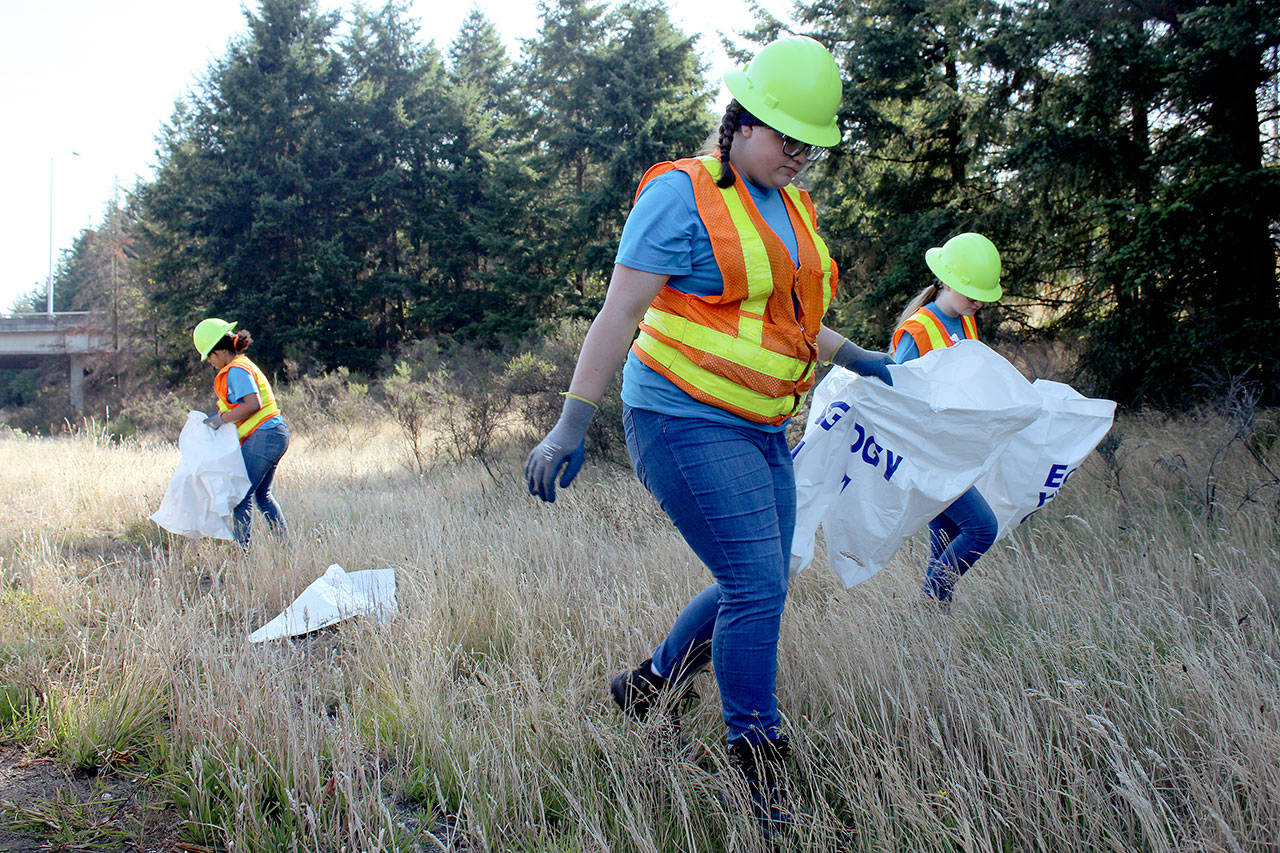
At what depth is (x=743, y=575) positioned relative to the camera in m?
2.08

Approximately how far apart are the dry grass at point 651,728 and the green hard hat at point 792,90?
1.57 meters

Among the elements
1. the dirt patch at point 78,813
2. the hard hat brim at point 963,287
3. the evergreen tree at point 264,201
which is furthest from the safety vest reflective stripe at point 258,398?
the evergreen tree at point 264,201

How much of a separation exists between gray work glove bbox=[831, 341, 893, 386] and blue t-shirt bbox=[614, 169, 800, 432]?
786 millimetres

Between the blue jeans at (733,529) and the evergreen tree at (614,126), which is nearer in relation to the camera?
the blue jeans at (733,529)

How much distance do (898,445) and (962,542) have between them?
678mm

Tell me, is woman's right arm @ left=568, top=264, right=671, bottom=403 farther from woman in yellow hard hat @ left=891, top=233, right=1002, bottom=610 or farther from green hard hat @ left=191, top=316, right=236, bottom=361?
green hard hat @ left=191, top=316, right=236, bottom=361

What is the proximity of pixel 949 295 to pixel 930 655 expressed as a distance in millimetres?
1668

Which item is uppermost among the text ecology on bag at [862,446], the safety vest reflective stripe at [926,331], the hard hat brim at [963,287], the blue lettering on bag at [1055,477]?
the hard hat brim at [963,287]

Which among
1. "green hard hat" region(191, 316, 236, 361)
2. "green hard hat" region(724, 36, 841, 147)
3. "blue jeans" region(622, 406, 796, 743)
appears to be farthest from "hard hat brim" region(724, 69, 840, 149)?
"green hard hat" region(191, 316, 236, 361)

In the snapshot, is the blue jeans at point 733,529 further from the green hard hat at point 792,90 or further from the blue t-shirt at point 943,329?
the blue t-shirt at point 943,329

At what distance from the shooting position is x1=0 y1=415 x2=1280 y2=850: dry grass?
2088 millimetres

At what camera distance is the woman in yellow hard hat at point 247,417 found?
552 cm

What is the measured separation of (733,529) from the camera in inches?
81.4

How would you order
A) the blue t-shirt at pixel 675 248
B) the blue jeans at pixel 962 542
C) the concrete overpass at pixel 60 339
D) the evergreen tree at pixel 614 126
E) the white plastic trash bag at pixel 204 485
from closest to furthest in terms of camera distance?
the blue t-shirt at pixel 675 248, the blue jeans at pixel 962 542, the white plastic trash bag at pixel 204 485, the evergreen tree at pixel 614 126, the concrete overpass at pixel 60 339
